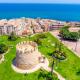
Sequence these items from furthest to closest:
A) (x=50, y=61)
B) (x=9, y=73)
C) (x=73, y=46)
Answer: (x=73, y=46) → (x=50, y=61) → (x=9, y=73)

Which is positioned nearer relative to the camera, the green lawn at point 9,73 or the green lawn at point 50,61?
the green lawn at point 9,73

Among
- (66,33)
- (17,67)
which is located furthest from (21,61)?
(66,33)

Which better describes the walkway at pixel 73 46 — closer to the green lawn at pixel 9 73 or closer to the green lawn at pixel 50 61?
the green lawn at pixel 50 61

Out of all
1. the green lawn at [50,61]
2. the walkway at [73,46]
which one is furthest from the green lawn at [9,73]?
the walkway at [73,46]

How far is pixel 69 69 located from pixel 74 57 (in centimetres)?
989

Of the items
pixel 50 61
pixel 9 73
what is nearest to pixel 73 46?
pixel 50 61

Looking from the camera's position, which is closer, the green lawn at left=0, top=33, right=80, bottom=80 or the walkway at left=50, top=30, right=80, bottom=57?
the green lawn at left=0, top=33, right=80, bottom=80

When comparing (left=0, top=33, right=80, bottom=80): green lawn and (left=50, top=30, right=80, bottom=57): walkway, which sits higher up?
(left=50, top=30, right=80, bottom=57): walkway

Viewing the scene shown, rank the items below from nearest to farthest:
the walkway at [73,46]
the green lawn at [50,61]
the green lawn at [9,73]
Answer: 1. the green lawn at [9,73]
2. the green lawn at [50,61]
3. the walkway at [73,46]

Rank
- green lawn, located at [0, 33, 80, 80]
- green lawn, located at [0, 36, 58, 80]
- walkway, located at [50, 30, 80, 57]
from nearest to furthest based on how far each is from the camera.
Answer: green lawn, located at [0, 36, 58, 80] → green lawn, located at [0, 33, 80, 80] → walkway, located at [50, 30, 80, 57]

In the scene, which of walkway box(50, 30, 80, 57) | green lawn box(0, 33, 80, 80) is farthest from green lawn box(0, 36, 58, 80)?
walkway box(50, 30, 80, 57)

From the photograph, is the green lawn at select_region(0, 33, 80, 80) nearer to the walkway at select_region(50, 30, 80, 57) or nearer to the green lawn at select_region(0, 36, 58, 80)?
the green lawn at select_region(0, 36, 58, 80)

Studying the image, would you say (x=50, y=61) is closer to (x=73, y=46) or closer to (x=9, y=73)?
(x=9, y=73)

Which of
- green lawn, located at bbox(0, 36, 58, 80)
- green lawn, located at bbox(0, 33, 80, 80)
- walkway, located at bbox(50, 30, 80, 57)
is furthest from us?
walkway, located at bbox(50, 30, 80, 57)
